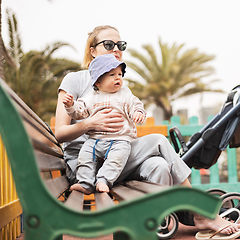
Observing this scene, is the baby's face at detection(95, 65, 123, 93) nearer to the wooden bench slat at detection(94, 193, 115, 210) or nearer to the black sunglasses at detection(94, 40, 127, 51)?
the black sunglasses at detection(94, 40, 127, 51)

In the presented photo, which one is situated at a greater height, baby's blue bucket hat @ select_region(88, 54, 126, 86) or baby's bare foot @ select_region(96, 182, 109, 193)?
baby's blue bucket hat @ select_region(88, 54, 126, 86)

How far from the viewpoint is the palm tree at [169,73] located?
17047 millimetres

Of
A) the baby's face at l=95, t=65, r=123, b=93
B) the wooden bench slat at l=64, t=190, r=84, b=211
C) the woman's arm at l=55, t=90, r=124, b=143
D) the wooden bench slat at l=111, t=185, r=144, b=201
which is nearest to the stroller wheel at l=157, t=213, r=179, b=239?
the woman's arm at l=55, t=90, r=124, b=143

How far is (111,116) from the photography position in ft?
7.14

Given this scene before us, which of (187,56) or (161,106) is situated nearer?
(187,56)

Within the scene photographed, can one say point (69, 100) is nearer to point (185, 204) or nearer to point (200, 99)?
point (185, 204)

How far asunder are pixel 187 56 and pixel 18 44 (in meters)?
8.56

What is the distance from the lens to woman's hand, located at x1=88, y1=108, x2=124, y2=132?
215cm

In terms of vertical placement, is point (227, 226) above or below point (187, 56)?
below

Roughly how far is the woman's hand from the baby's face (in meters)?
0.18

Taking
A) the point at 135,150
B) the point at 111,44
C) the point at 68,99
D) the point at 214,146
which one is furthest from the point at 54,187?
the point at 214,146

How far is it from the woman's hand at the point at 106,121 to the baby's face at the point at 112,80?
0.18 metres

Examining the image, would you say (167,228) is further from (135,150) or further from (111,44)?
(111,44)

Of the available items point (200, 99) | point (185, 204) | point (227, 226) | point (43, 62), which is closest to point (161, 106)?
point (200, 99)
